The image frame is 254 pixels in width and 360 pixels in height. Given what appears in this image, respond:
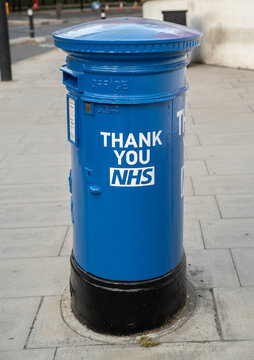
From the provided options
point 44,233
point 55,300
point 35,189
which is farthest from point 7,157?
point 55,300

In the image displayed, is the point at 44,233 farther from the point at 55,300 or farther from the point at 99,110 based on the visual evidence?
the point at 99,110

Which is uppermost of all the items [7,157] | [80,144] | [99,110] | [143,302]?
[99,110]

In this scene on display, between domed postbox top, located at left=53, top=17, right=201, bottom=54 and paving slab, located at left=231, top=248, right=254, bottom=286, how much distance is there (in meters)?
1.83

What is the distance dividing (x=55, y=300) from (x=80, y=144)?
1277 mm

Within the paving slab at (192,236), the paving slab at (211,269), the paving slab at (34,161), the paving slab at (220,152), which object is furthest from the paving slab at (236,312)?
the paving slab at (34,161)

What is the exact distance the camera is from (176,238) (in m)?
3.51

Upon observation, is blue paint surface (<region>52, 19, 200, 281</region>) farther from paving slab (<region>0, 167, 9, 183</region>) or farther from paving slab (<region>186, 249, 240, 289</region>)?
paving slab (<region>0, 167, 9, 183</region>)

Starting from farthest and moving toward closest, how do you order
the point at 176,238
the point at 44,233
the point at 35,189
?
1. the point at 35,189
2. the point at 44,233
3. the point at 176,238

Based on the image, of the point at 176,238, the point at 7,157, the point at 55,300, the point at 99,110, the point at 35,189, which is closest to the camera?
the point at 99,110

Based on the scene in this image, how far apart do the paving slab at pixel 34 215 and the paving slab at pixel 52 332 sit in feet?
4.77

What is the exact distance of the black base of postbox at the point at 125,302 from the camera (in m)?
3.35

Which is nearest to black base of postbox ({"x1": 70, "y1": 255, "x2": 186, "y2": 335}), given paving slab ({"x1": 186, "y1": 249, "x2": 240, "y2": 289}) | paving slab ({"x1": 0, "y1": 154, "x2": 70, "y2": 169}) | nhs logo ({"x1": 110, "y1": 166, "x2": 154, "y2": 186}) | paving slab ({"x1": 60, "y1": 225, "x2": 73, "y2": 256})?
paving slab ({"x1": 186, "y1": 249, "x2": 240, "y2": 289})

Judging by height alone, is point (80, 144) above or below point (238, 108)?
above

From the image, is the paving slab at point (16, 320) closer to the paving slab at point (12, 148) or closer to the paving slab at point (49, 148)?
the paving slab at point (49, 148)
